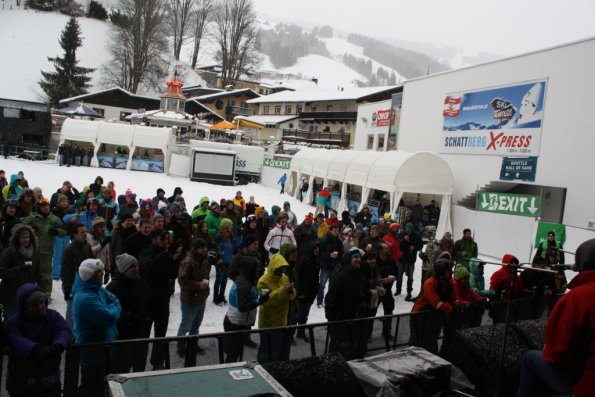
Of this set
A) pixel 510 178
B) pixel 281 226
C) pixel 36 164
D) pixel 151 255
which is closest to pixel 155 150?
pixel 36 164

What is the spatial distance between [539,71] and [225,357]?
19.0 metres

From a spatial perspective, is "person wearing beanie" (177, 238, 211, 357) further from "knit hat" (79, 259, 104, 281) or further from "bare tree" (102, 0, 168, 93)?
"bare tree" (102, 0, 168, 93)

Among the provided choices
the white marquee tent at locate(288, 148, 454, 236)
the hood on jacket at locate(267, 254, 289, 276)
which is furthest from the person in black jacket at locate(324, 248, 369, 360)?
the white marquee tent at locate(288, 148, 454, 236)

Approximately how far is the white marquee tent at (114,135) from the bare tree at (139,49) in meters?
33.5

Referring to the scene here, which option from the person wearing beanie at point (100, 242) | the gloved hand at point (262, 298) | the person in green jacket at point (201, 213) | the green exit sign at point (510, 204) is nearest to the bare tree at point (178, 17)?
the green exit sign at point (510, 204)

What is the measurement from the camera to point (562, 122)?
18094 mm

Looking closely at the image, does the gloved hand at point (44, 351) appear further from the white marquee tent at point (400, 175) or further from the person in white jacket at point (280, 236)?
the white marquee tent at point (400, 175)

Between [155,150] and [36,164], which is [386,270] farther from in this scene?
[155,150]

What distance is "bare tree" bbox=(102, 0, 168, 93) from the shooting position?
61938 mm

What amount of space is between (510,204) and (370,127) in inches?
703

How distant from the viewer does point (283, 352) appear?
4.95 meters

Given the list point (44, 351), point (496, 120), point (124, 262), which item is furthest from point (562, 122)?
point (44, 351)

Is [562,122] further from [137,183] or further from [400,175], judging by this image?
[137,183]

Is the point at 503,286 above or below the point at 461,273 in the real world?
below
